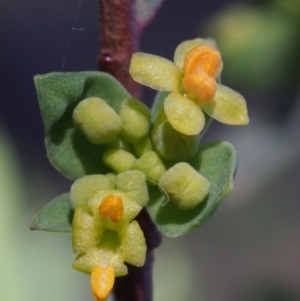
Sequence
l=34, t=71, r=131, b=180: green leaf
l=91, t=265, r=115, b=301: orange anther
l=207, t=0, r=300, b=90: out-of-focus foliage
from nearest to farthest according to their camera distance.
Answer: l=91, t=265, r=115, b=301: orange anther
l=34, t=71, r=131, b=180: green leaf
l=207, t=0, r=300, b=90: out-of-focus foliage

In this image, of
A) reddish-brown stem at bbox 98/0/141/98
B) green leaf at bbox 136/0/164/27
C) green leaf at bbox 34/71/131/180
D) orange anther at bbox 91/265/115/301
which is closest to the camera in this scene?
orange anther at bbox 91/265/115/301

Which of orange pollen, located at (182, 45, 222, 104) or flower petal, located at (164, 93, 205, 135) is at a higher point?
orange pollen, located at (182, 45, 222, 104)

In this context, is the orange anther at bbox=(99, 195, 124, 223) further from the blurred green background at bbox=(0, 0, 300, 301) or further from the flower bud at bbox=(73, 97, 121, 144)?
the blurred green background at bbox=(0, 0, 300, 301)

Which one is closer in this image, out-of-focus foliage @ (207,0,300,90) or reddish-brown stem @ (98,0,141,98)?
reddish-brown stem @ (98,0,141,98)

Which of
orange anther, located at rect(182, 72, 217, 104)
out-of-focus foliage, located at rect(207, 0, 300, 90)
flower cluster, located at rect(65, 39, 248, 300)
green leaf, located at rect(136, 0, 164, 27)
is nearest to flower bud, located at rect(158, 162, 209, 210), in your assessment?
flower cluster, located at rect(65, 39, 248, 300)

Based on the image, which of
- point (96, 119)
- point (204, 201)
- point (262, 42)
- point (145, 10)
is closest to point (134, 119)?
point (96, 119)

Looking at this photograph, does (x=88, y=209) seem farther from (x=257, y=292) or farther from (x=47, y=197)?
(x=47, y=197)

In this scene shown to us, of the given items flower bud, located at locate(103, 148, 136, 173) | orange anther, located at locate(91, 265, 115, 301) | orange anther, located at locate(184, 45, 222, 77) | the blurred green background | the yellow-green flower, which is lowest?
the blurred green background

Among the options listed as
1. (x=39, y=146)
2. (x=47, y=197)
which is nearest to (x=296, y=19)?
(x=47, y=197)

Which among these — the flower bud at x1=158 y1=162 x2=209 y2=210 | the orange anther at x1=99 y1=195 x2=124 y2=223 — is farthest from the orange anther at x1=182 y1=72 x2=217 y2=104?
the orange anther at x1=99 y1=195 x2=124 y2=223
